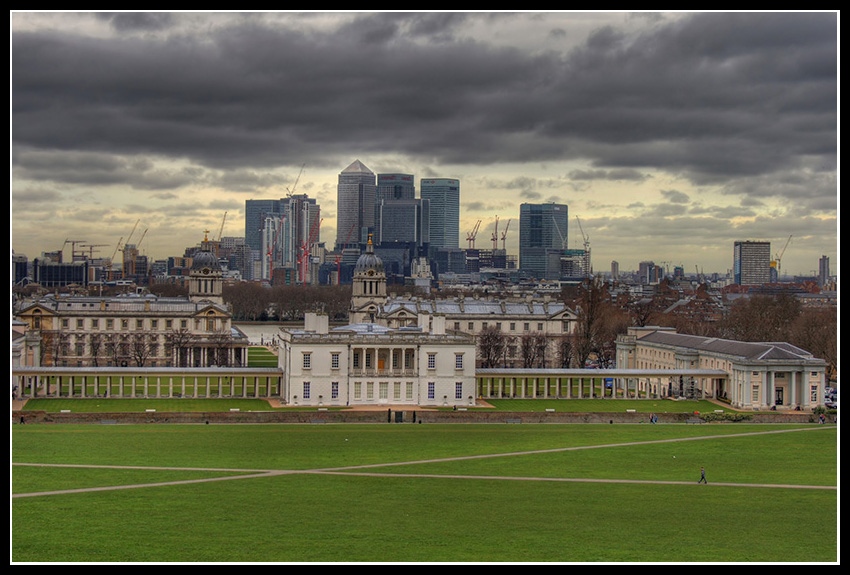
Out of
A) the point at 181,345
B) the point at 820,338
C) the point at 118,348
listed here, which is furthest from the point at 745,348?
the point at 118,348

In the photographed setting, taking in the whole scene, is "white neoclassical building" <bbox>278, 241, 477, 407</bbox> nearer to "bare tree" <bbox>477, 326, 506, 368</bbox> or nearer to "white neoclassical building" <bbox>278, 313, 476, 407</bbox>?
"white neoclassical building" <bbox>278, 313, 476, 407</bbox>

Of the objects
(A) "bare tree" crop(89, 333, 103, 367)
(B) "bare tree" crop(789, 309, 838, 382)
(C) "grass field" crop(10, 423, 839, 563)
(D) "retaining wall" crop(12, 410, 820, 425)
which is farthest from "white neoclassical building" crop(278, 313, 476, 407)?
(B) "bare tree" crop(789, 309, 838, 382)

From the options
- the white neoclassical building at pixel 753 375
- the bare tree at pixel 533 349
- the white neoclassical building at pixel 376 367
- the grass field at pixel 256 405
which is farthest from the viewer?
the bare tree at pixel 533 349

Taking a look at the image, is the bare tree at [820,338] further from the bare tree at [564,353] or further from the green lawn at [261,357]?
the green lawn at [261,357]

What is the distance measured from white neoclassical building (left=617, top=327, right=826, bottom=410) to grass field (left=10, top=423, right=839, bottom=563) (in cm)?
1700

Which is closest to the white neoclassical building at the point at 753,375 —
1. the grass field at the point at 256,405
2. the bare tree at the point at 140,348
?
the grass field at the point at 256,405

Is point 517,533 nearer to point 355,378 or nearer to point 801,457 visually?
point 801,457

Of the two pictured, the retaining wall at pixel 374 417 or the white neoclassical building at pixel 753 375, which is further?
the white neoclassical building at pixel 753 375

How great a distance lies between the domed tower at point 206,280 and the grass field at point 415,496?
70456 mm

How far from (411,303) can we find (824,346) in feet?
155

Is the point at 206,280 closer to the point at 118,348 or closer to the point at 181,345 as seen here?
the point at 118,348

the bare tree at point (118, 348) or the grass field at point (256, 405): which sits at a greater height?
the bare tree at point (118, 348)

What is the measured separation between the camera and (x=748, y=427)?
246 feet

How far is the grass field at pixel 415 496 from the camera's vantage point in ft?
133
